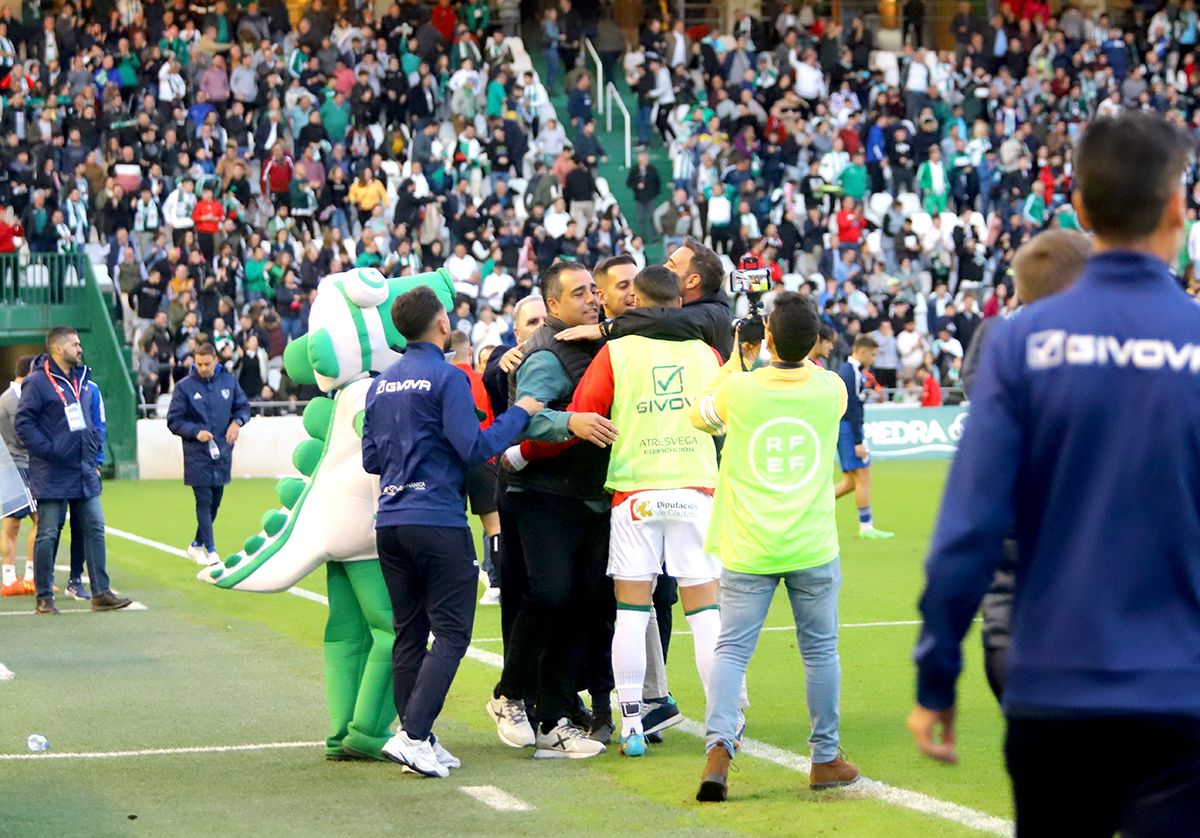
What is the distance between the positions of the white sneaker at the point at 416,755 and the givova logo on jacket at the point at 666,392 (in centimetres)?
159

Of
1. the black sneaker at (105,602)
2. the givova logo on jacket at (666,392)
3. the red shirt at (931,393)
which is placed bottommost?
the red shirt at (931,393)

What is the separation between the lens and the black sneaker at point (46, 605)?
1336 centimetres

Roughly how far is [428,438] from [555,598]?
35.8 inches

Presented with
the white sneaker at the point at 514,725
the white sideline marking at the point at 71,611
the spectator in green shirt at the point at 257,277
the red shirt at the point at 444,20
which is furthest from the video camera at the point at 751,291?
the red shirt at the point at 444,20

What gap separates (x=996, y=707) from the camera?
8805 millimetres

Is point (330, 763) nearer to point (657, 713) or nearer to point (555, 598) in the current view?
point (555, 598)

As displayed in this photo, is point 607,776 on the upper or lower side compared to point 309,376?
lower

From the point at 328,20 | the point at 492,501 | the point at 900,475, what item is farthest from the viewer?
the point at 328,20

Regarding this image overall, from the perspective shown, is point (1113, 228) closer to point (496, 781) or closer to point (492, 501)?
point (496, 781)

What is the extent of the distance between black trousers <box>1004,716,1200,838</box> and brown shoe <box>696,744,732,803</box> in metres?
3.41

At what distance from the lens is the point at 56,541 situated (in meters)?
13.6

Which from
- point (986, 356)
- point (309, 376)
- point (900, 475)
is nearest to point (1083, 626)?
point (986, 356)

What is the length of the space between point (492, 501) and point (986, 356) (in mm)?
6964

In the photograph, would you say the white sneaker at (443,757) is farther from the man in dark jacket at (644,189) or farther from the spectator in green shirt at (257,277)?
the man in dark jacket at (644,189)
